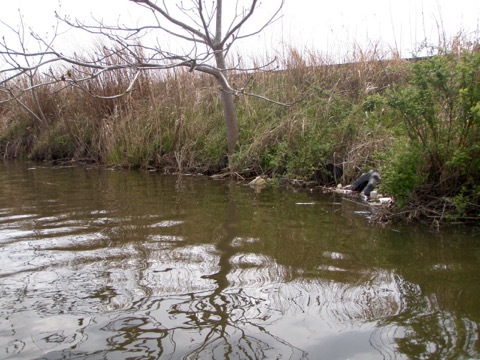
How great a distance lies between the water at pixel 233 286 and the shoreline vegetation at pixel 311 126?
1.72ft

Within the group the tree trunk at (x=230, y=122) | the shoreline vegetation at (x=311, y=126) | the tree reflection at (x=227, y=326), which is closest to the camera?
the tree reflection at (x=227, y=326)

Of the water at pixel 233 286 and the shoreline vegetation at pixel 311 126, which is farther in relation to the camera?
the shoreline vegetation at pixel 311 126

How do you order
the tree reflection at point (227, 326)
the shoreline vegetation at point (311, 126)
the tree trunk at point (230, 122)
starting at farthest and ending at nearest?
the tree trunk at point (230, 122)
the shoreline vegetation at point (311, 126)
the tree reflection at point (227, 326)

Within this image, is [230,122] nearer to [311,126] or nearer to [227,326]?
[311,126]

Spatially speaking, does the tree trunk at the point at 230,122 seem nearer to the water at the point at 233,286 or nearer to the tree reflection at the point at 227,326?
the water at the point at 233,286

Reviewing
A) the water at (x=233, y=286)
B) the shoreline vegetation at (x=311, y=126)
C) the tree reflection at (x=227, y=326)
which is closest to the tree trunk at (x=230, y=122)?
the shoreline vegetation at (x=311, y=126)

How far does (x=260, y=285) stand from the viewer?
2482 mm

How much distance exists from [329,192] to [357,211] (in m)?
1.12

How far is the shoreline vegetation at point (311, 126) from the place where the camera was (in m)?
3.69

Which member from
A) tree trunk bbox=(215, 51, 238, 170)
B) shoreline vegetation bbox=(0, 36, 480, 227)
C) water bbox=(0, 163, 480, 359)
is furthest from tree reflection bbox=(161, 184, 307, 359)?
tree trunk bbox=(215, 51, 238, 170)

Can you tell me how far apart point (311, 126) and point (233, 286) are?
4182 millimetres

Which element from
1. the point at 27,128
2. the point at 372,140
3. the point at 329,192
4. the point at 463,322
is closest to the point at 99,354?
the point at 463,322

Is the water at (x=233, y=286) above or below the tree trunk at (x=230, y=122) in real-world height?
below

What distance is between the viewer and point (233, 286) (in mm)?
2465
